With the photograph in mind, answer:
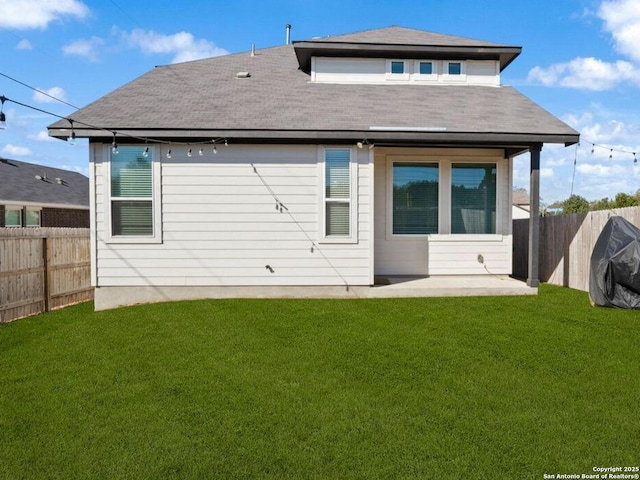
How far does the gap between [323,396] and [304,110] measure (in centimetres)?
604

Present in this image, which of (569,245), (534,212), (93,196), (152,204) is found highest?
(93,196)

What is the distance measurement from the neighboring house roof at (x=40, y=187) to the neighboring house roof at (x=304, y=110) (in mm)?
11738

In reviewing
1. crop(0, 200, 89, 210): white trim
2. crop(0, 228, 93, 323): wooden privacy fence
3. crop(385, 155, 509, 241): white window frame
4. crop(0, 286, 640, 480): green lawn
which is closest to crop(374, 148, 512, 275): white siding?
crop(385, 155, 509, 241): white window frame

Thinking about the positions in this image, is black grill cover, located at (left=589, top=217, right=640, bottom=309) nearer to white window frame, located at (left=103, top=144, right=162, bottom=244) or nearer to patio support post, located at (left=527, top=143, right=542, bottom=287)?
patio support post, located at (left=527, top=143, right=542, bottom=287)

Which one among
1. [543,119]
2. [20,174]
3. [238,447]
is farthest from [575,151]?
[20,174]

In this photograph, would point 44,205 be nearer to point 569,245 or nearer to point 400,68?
point 400,68

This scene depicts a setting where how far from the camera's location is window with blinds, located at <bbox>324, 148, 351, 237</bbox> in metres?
7.91

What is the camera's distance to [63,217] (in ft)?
67.5

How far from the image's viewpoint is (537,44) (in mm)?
10273

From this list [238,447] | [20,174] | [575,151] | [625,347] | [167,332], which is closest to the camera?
[238,447]

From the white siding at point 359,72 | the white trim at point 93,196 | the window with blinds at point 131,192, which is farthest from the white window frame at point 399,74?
the white trim at point 93,196

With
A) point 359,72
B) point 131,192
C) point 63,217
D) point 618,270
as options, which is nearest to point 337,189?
point 359,72

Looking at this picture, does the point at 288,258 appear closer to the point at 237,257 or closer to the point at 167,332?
the point at 237,257

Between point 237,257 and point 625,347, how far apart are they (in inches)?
233
